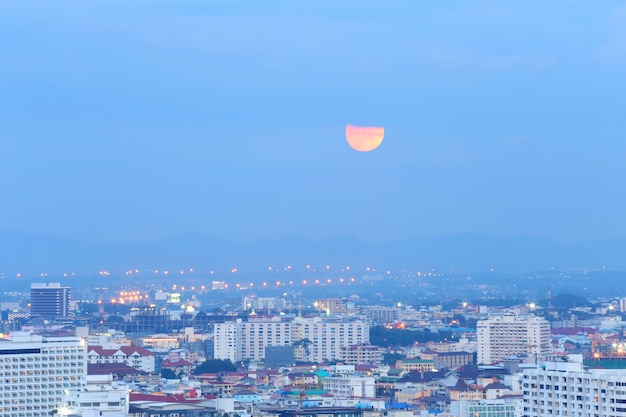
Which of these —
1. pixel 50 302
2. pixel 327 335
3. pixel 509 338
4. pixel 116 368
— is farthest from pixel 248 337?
pixel 50 302

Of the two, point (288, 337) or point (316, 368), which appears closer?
point (316, 368)

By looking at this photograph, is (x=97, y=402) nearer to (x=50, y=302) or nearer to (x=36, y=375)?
(x=36, y=375)

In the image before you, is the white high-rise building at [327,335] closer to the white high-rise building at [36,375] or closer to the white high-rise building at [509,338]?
the white high-rise building at [509,338]

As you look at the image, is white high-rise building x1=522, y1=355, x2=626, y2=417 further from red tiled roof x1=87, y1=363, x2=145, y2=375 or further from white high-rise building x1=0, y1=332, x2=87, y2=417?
red tiled roof x1=87, y1=363, x2=145, y2=375

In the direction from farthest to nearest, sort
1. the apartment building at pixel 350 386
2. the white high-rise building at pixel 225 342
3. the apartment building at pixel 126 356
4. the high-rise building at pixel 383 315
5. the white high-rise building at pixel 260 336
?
the high-rise building at pixel 383 315, the white high-rise building at pixel 260 336, the white high-rise building at pixel 225 342, the apartment building at pixel 126 356, the apartment building at pixel 350 386

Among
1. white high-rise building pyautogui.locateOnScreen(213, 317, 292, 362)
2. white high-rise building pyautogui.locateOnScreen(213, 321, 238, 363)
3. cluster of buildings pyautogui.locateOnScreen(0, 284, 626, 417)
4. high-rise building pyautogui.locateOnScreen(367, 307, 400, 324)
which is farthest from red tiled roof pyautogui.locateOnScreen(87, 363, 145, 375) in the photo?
high-rise building pyautogui.locateOnScreen(367, 307, 400, 324)

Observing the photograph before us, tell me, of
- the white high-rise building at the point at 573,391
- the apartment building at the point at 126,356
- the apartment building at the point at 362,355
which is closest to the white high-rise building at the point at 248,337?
the apartment building at the point at 362,355
